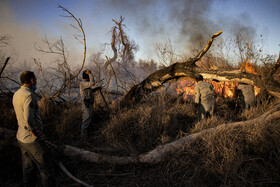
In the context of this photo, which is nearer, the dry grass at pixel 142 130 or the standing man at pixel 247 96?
the dry grass at pixel 142 130

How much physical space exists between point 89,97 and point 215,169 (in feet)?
11.2

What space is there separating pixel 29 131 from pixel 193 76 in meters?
5.12


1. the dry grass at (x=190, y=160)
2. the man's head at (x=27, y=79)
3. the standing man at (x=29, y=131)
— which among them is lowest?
the dry grass at (x=190, y=160)

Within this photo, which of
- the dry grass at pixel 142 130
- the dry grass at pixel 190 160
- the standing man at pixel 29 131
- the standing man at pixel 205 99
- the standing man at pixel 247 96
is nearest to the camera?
the standing man at pixel 29 131

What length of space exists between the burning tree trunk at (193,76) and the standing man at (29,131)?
3.86 metres

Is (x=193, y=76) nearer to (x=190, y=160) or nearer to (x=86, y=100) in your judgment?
(x=190, y=160)

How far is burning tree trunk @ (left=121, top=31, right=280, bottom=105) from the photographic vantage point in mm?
4430

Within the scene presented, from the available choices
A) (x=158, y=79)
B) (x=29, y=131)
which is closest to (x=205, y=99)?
(x=158, y=79)

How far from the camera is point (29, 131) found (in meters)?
2.00

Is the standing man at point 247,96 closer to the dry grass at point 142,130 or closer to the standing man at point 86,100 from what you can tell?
the dry grass at point 142,130

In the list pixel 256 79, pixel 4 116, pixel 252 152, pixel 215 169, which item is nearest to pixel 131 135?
pixel 215 169

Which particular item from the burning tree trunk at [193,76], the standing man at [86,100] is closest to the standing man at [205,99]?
the burning tree trunk at [193,76]

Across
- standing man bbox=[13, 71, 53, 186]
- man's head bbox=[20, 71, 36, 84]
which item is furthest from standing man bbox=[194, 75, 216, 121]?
man's head bbox=[20, 71, 36, 84]

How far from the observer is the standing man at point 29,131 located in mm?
1987
